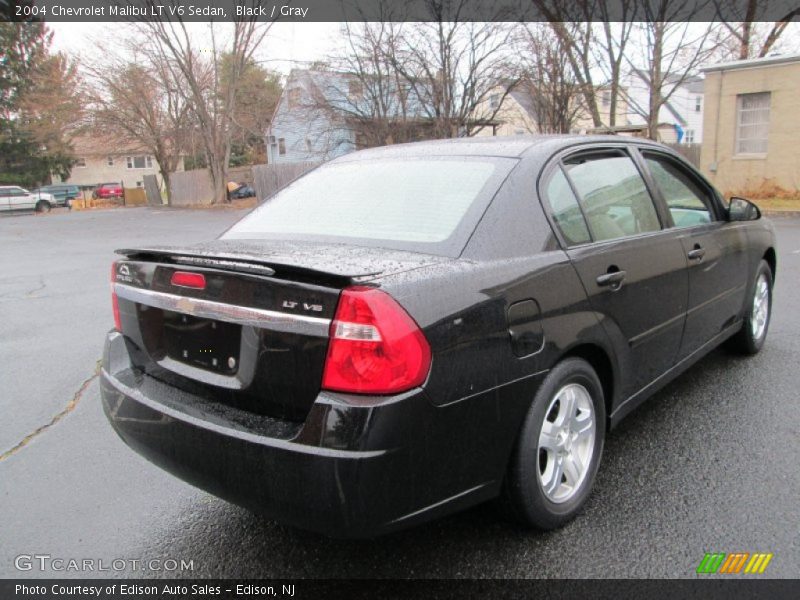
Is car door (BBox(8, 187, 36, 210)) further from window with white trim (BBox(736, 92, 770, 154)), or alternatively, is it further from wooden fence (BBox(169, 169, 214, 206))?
window with white trim (BBox(736, 92, 770, 154))

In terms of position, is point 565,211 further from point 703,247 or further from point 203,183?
point 203,183

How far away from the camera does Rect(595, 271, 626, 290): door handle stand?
269 cm

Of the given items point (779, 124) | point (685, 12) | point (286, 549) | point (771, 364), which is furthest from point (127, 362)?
point (685, 12)

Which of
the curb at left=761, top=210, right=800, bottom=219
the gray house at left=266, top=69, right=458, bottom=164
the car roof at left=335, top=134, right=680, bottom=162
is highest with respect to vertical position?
the gray house at left=266, top=69, right=458, bottom=164

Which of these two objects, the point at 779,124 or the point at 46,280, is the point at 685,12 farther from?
the point at 46,280

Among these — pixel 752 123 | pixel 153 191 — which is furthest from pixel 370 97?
pixel 153 191

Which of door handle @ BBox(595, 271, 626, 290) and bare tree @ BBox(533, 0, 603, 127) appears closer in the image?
door handle @ BBox(595, 271, 626, 290)

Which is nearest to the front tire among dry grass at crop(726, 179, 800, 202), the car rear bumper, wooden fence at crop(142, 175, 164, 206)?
the car rear bumper

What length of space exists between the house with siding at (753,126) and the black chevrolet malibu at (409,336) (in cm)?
1706

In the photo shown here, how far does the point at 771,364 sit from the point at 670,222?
5.82ft

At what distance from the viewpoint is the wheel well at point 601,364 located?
263 centimetres

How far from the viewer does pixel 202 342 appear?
2270 mm

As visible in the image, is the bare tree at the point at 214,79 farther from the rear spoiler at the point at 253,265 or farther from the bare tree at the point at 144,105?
the rear spoiler at the point at 253,265

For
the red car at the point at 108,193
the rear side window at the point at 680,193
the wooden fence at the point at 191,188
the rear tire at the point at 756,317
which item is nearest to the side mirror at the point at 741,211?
the rear side window at the point at 680,193
